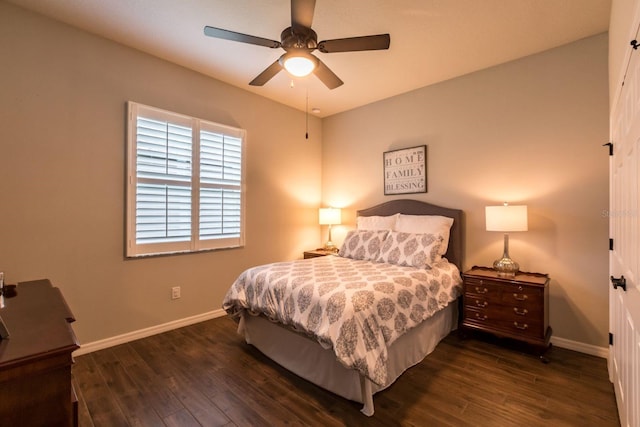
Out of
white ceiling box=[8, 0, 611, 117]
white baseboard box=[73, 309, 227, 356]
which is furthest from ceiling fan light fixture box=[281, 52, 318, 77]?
white baseboard box=[73, 309, 227, 356]

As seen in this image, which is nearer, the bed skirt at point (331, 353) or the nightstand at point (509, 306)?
the bed skirt at point (331, 353)

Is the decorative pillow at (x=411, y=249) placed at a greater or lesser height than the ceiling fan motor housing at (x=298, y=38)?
lesser

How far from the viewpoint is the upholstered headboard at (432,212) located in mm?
3301

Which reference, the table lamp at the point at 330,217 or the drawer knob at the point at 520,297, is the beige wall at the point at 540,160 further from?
the table lamp at the point at 330,217

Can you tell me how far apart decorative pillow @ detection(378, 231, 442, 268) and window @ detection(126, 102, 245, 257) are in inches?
73.1

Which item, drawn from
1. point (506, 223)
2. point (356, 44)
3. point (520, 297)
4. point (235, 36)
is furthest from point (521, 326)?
point (235, 36)

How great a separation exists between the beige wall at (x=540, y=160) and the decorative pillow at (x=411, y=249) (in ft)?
2.15

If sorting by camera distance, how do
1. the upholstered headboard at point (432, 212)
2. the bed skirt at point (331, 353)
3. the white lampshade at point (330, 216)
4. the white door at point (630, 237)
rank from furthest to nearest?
the white lampshade at point (330, 216) < the upholstered headboard at point (432, 212) < the bed skirt at point (331, 353) < the white door at point (630, 237)

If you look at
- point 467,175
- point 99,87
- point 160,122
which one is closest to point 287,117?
point 160,122

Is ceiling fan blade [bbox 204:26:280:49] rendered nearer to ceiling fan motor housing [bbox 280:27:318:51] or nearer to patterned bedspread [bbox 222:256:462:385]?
ceiling fan motor housing [bbox 280:27:318:51]

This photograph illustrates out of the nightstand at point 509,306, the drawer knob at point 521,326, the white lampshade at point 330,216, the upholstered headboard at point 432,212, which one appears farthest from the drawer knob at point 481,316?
the white lampshade at point 330,216

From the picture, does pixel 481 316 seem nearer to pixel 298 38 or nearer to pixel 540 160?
pixel 540 160

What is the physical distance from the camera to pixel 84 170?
2600 millimetres

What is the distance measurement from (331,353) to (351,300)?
441 mm
